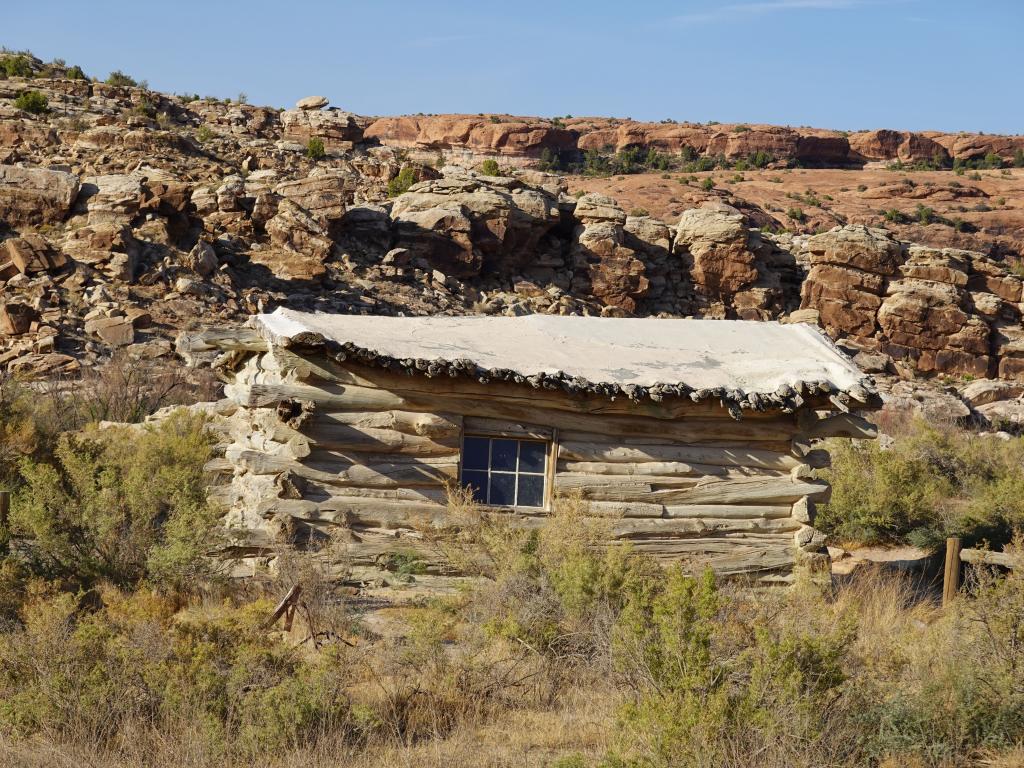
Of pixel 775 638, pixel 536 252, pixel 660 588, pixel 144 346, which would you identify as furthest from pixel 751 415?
pixel 536 252

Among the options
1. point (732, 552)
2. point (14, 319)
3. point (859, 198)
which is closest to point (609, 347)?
point (732, 552)

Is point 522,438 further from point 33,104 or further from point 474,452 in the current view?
point 33,104

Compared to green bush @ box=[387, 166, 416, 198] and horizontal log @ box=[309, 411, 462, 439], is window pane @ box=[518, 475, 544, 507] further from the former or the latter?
green bush @ box=[387, 166, 416, 198]

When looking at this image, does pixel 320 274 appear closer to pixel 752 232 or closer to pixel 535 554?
pixel 752 232

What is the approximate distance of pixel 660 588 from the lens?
918 cm

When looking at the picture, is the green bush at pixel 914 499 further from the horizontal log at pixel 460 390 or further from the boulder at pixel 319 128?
the boulder at pixel 319 128

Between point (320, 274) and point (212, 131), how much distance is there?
528 inches

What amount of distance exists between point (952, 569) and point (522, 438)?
4179mm

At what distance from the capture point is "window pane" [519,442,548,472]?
1052 centimetres

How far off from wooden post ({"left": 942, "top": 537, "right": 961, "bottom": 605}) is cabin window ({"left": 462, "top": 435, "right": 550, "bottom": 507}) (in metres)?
3.79

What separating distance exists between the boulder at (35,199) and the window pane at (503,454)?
905 inches

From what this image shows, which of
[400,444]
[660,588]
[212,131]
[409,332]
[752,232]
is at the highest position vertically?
[212,131]

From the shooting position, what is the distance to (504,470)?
34.4ft

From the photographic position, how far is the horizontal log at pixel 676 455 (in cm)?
1053
